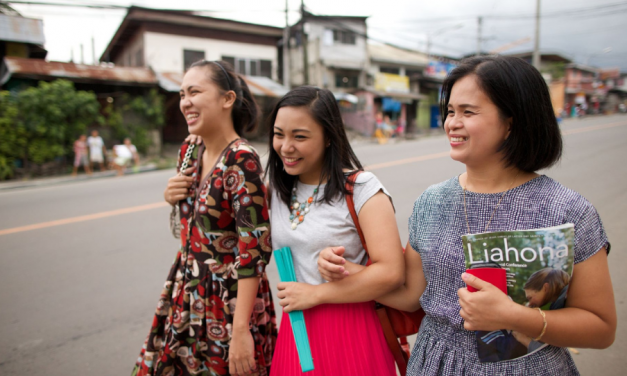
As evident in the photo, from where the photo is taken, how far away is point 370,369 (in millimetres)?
1385

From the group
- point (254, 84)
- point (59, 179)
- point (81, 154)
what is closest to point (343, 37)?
point (254, 84)

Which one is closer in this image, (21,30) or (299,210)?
(299,210)

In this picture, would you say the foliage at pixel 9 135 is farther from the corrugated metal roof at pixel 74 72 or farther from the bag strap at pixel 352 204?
the bag strap at pixel 352 204

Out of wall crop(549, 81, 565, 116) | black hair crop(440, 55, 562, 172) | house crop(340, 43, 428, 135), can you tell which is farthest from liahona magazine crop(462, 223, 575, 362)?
wall crop(549, 81, 565, 116)

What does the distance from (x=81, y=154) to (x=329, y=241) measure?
13.4 meters

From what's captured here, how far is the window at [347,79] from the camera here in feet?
75.8

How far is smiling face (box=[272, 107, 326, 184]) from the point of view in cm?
145

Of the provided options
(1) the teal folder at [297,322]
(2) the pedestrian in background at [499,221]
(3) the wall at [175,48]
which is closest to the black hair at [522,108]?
(2) the pedestrian in background at [499,221]

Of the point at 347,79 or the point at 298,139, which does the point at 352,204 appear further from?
the point at 347,79

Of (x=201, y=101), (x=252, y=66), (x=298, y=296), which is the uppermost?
(x=252, y=66)

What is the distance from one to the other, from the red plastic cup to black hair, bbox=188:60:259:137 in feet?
3.99

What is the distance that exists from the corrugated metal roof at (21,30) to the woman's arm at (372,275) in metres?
19.6

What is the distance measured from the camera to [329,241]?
142 centimetres

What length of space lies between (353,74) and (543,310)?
935 inches
